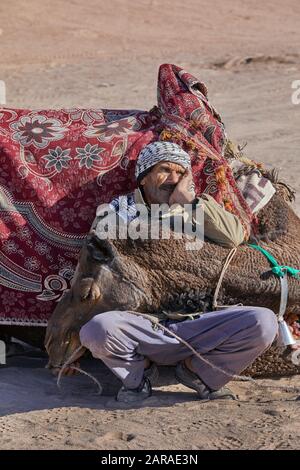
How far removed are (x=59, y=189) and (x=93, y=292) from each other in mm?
772

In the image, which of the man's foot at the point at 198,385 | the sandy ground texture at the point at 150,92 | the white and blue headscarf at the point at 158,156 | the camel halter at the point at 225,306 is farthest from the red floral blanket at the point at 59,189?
the man's foot at the point at 198,385

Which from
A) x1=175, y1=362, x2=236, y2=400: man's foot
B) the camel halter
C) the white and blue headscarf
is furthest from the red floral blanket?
x1=175, y1=362, x2=236, y2=400: man's foot

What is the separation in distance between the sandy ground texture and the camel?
16.2 inches

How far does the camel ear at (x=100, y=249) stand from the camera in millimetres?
5535

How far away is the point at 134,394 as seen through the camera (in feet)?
18.1

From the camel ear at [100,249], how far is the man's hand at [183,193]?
14.8 inches

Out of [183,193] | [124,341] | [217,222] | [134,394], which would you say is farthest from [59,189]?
[134,394]

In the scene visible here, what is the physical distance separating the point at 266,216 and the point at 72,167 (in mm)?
1015

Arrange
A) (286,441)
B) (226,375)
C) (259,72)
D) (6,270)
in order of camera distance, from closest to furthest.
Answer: (286,441) → (226,375) → (6,270) → (259,72)

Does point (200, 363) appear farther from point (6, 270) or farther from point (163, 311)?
point (6, 270)

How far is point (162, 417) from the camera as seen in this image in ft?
17.4

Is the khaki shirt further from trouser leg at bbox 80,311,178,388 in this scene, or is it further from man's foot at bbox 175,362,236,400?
man's foot at bbox 175,362,236,400

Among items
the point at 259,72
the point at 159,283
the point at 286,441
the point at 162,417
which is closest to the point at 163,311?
the point at 159,283

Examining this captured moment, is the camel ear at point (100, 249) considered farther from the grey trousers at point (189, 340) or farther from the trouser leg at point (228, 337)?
the trouser leg at point (228, 337)
